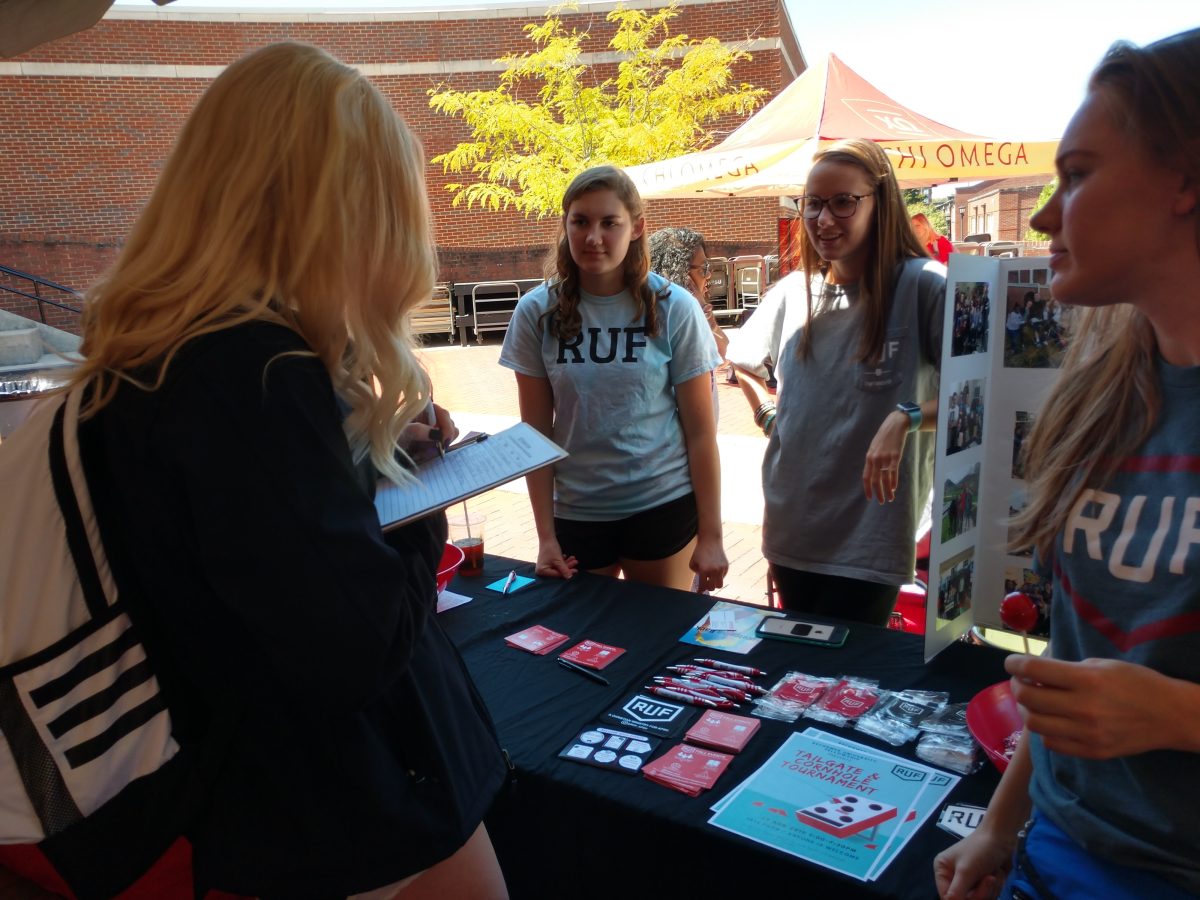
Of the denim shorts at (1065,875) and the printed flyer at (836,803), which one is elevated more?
the denim shorts at (1065,875)

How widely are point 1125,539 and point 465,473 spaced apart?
2.96 feet

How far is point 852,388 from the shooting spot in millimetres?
2150

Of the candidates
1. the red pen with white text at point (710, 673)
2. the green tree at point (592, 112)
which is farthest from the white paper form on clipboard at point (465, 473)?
the green tree at point (592, 112)

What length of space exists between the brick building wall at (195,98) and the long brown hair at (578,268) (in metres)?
14.8

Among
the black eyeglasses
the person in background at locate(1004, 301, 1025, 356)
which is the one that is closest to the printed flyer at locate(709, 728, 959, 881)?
the person in background at locate(1004, 301, 1025, 356)

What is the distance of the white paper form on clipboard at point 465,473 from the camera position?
3.59ft

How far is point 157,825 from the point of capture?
3.03 feet

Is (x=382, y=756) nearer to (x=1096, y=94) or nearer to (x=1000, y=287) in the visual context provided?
(x=1096, y=94)

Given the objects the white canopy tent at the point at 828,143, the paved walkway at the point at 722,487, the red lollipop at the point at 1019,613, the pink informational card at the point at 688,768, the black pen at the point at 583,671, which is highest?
the white canopy tent at the point at 828,143

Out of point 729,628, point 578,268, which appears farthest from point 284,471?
point 578,268

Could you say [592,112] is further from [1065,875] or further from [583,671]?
[1065,875]

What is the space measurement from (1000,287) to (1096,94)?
0.80 meters

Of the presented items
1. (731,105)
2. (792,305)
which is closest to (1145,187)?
(792,305)

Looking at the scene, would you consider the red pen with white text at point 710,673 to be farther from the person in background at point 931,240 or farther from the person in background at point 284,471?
the person in background at point 931,240
